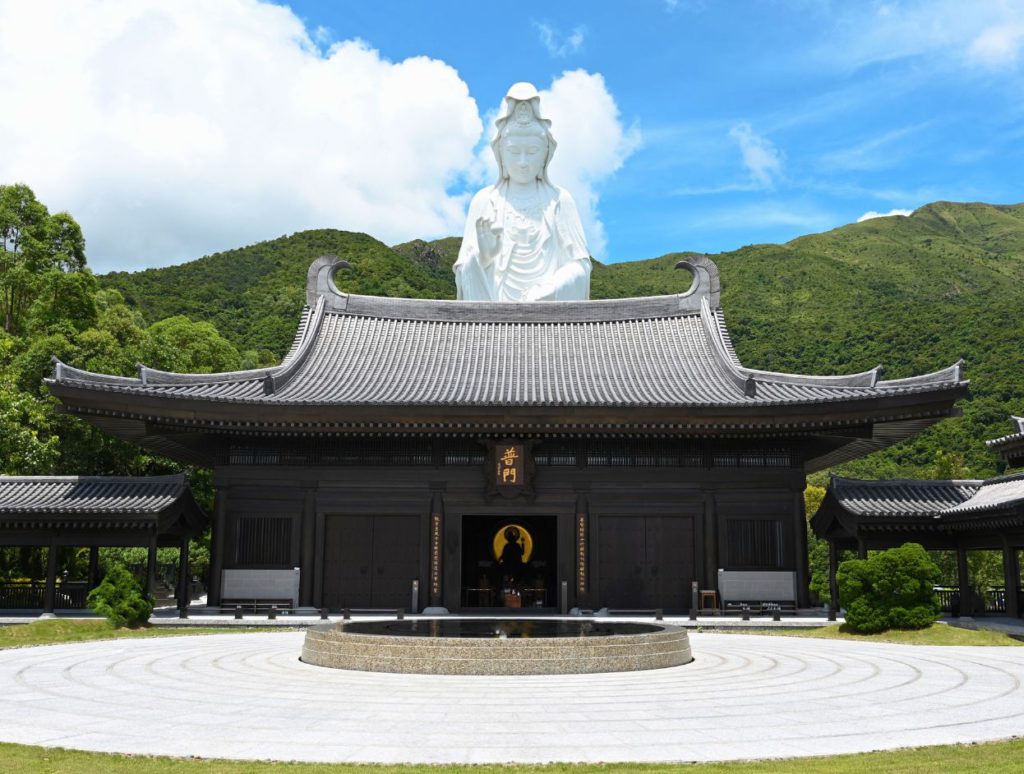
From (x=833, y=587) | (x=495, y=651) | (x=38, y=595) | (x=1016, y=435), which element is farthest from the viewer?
(x=38, y=595)

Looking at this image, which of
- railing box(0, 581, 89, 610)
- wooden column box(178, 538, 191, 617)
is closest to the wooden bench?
wooden column box(178, 538, 191, 617)

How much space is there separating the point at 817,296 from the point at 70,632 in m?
67.7

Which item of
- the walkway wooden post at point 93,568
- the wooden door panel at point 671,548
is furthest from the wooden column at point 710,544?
the walkway wooden post at point 93,568

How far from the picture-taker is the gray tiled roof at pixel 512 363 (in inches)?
944

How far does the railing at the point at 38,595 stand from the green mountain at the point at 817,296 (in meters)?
39.5

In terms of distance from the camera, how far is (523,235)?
108 feet

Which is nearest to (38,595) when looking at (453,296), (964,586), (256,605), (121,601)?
(121,601)

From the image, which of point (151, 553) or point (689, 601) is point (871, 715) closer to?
point (689, 601)

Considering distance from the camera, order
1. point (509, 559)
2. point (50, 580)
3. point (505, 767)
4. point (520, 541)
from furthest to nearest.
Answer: point (509, 559) → point (520, 541) → point (50, 580) → point (505, 767)

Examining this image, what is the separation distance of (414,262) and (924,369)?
45.6 meters

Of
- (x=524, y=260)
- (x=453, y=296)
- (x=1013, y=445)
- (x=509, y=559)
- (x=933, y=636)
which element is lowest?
(x=933, y=636)

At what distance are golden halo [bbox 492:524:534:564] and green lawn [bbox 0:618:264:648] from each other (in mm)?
9923

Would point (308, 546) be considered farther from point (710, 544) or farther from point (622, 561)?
point (710, 544)

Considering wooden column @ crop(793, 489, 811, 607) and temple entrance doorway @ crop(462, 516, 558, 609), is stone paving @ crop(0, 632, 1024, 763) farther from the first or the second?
temple entrance doorway @ crop(462, 516, 558, 609)
